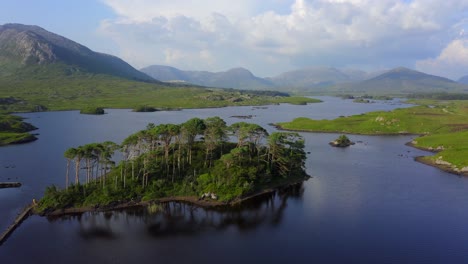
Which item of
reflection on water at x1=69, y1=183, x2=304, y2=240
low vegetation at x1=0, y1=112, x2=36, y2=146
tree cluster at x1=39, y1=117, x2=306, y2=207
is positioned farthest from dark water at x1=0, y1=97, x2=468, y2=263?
low vegetation at x1=0, y1=112, x2=36, y2=146

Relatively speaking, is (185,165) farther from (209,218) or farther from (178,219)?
(209,218)

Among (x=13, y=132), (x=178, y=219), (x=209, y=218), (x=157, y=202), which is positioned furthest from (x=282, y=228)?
(x=13, y=132)

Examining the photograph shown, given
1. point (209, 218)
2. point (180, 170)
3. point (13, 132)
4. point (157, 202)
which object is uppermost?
point (180, 170)

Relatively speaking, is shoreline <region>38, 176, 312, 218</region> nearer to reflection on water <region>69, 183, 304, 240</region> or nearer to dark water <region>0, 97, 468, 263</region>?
reflection on water <region>69, 183, 304, 240</region>

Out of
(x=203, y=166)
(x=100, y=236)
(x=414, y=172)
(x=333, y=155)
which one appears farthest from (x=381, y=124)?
(x=100, y=236)

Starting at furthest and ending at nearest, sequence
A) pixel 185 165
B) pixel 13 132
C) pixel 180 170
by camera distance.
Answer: pixel 13 132 < pixel 185 165 < pixel 180 170
